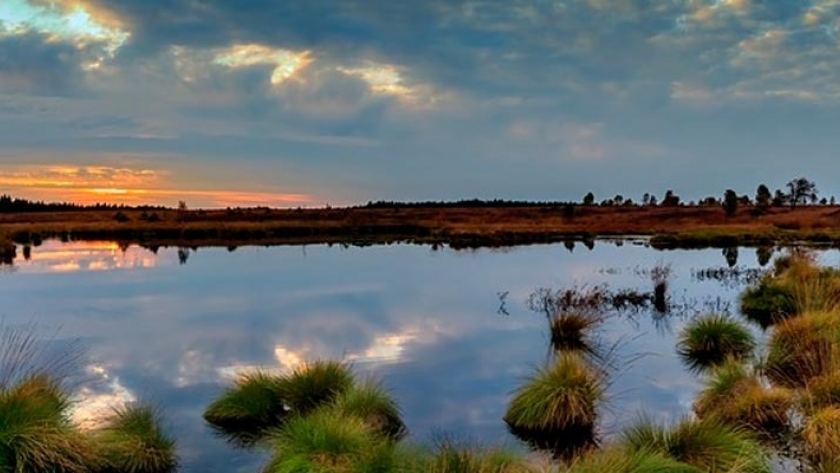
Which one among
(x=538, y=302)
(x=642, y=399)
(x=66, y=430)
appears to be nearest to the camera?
(x=66, y=430)

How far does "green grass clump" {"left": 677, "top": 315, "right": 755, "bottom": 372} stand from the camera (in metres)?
15.2

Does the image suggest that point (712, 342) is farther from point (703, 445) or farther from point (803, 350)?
point (703, 445)

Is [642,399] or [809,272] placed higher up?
[809,272]

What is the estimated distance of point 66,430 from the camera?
8664 millimetres

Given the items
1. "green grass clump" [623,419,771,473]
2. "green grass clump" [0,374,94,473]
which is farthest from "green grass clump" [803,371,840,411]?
"green grass clump" [0,374,94,473]

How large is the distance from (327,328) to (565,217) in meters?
77.1

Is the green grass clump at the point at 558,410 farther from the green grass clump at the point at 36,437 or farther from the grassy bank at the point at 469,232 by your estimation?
the grassy bank at the point at 469,232

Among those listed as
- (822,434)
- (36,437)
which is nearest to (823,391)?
(822,434)

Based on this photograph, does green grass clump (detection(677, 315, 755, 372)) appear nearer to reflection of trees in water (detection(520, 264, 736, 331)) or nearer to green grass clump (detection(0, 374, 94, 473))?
reflection of trees in water (detection(520, 264, 736, 331))

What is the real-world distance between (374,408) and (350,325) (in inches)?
408

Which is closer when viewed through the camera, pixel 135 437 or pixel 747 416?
pixel 135 437

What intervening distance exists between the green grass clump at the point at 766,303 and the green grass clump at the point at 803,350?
16.2ft

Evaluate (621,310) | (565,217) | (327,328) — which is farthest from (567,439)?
(565,217)

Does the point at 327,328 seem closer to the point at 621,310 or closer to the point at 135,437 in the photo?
the point at 621,310
